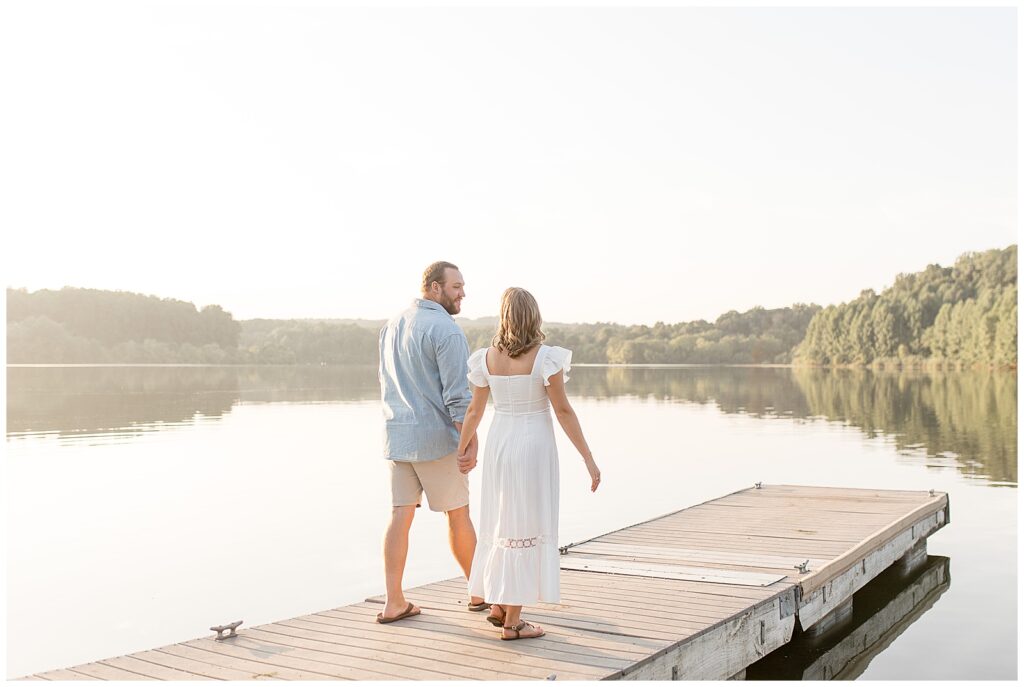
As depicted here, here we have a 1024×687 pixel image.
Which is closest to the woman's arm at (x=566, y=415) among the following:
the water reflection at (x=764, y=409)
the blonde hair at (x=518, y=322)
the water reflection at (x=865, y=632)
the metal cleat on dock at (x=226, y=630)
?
the blonde hair at (x=518, y=322)

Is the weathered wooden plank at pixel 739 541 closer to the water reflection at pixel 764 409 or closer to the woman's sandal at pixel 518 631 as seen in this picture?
the woman's sandal at pixel 518 631

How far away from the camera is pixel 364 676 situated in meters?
4.93

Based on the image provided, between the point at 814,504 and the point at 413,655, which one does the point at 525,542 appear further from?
the point at 814,504

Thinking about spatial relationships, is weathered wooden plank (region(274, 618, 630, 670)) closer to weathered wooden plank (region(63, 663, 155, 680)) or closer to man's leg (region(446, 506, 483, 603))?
man's leg (region(446, 506, 483, 603))

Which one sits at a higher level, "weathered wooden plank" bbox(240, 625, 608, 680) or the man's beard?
the man's beard

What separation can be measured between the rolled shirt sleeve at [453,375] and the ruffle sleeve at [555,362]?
51 centimetres

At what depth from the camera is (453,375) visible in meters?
5.57

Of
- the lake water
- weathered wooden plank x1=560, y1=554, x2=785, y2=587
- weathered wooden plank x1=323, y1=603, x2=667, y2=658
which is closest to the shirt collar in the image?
weathered wooden plank x1=323, y1=603, x2=667, y2=658

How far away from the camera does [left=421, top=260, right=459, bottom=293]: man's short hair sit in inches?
226

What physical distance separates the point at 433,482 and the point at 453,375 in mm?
605

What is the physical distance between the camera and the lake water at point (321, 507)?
8.77 m

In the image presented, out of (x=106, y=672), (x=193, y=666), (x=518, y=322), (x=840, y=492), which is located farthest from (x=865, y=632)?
(x=106, y=672)

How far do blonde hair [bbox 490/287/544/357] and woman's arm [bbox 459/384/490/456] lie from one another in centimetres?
27

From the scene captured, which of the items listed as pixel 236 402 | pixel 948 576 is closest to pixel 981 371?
pixel 236 402
